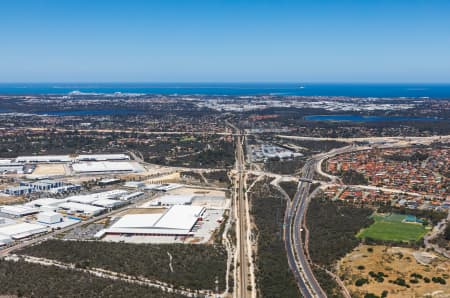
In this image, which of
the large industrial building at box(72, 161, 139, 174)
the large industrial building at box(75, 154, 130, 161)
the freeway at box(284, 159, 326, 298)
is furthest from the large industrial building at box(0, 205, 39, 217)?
the large industrial building at box(75, 154, 130, 161)

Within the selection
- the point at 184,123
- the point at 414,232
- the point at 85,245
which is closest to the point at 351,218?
the point at 414,232

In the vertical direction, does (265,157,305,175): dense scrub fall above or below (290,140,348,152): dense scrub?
below

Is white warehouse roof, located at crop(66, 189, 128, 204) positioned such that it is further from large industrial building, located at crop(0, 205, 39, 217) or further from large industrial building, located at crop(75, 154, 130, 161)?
large industrial building, located at crop(75, 154, 130, 161)

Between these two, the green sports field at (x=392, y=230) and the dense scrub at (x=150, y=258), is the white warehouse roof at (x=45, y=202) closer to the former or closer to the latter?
the dense scrub at (x=150, y=258)

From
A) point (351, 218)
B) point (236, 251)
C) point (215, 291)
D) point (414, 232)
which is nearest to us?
point (215, 291)

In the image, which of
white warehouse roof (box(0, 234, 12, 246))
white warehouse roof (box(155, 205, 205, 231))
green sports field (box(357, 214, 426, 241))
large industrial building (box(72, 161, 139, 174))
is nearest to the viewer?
white warehouse roof (box(0, 234, 12, 246))

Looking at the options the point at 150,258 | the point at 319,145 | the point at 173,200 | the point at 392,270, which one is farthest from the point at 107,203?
the point at 319,145

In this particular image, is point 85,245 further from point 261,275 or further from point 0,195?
point 0,195
